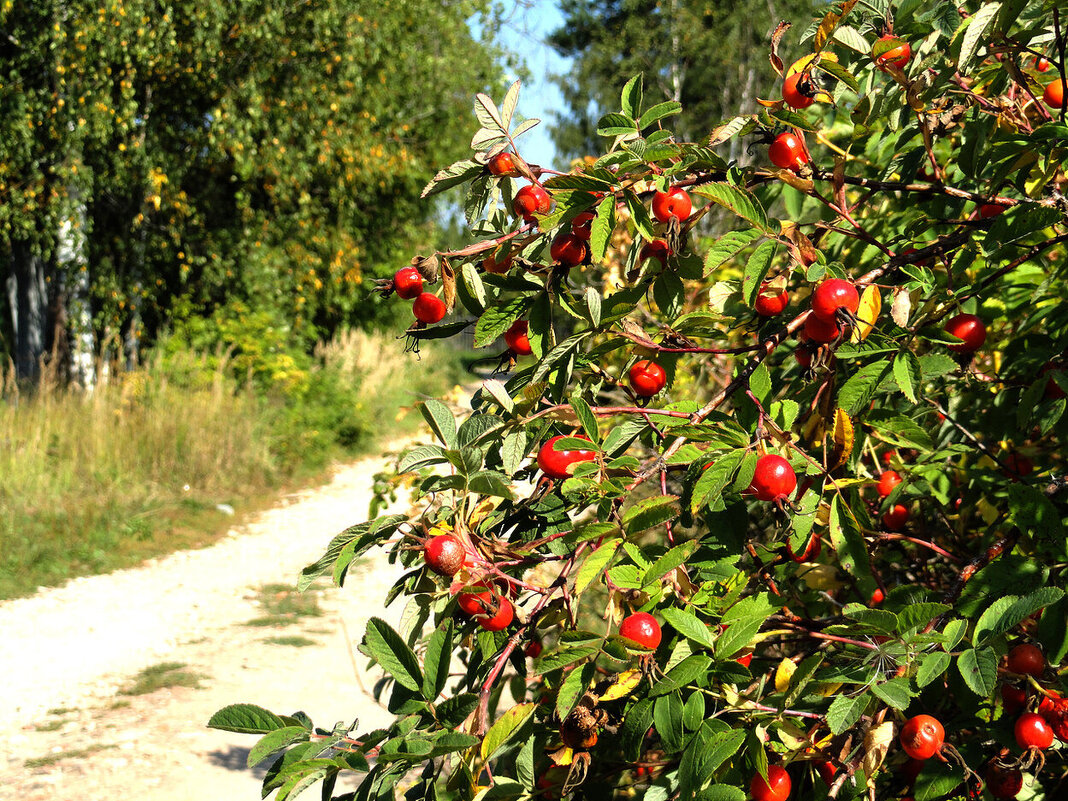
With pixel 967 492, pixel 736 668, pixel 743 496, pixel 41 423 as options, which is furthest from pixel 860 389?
pixel 41 423

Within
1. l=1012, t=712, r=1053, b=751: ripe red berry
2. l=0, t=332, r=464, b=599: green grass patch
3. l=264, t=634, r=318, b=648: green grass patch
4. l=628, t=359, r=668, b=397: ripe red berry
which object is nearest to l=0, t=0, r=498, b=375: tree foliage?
l=0, t=332, r=464, b=599: green grass patch

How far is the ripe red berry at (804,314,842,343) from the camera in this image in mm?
951

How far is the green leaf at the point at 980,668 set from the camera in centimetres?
84

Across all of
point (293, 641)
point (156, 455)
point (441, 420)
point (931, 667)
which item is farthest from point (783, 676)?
point (156, 455)

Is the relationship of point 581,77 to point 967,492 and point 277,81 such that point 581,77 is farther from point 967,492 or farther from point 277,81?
point 967,492

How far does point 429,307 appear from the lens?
95cm

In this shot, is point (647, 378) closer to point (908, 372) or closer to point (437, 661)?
point (908, 372)

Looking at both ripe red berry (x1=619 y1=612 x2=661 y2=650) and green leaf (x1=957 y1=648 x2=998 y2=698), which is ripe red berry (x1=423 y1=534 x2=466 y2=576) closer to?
ripe red berry (x1=619 y1=612 x2=661 y2=650)

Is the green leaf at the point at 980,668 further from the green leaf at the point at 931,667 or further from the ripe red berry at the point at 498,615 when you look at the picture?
the ripe red berry at the point at 498,615

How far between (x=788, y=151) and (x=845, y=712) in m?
0.67

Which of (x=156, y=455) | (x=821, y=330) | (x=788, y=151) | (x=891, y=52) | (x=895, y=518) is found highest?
(x=891, y=52)

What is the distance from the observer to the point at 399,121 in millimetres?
9844

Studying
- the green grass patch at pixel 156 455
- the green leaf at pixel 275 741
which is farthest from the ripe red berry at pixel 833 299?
the green grass patch at pixel 156 455

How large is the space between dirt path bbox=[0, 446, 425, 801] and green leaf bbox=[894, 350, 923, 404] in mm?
1358
